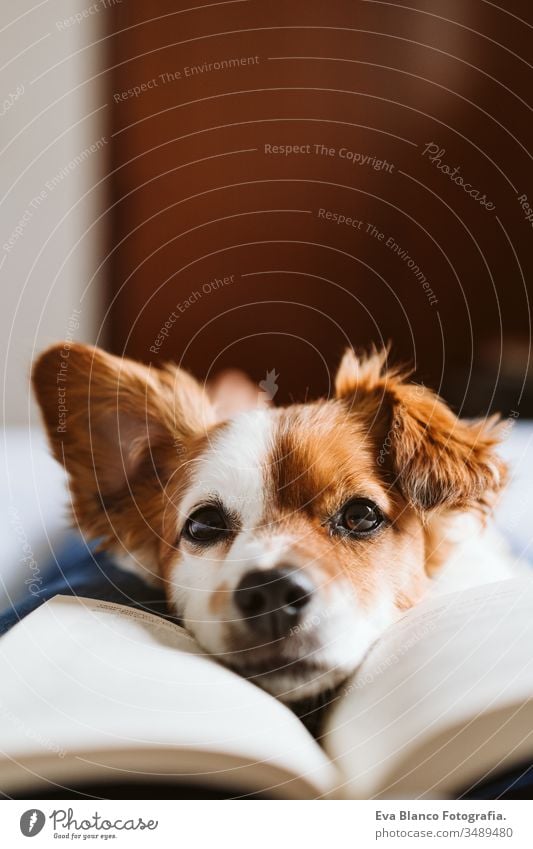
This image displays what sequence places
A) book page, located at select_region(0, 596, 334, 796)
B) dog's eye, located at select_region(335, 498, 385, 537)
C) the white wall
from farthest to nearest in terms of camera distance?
the white wall
dog's eye, located at select_region(335, 498, 385, 537)
book page, located at select_region(0, 596, 334, 796)

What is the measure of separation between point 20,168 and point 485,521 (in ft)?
2.04

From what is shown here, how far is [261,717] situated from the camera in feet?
1.82

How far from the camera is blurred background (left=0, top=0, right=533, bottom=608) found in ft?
2.66

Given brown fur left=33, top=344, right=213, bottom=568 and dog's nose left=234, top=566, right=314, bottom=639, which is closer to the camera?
dog's nose left=234, top=566, right=314, bottom=639

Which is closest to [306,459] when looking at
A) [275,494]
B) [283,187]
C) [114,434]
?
[275,494]

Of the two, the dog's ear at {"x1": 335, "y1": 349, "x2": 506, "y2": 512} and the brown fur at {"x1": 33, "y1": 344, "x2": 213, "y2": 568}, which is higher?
the brown fur at {"x1": 33, "y1": 344, "x2": 213, "y2": 568}

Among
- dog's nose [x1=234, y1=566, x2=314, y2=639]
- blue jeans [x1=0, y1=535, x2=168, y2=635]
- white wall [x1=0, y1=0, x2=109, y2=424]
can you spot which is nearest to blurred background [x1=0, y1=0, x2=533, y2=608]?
white wall [x1=0, y1=0, x2=109, y2=424]

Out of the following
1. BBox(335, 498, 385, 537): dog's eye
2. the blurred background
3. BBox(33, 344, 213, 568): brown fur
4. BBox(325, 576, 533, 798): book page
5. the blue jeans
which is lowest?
BBox(325, 576, 533, 798): book page

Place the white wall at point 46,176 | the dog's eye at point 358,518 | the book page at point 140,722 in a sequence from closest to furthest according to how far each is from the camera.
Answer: the book page at point 140,722 < the dog's eye at point 358,518 < the white wall at point 46,176

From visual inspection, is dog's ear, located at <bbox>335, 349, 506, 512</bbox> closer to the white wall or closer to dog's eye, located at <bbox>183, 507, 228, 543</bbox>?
dog's eye, located at <bbox>183, 507, 228, 543</bbox>

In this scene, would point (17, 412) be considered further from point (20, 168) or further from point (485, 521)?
point (485, 521)

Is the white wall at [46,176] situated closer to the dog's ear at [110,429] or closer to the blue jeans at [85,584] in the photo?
the dog's ear at [110,429]

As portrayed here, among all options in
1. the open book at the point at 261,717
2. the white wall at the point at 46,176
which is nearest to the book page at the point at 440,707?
the open book at the point at 261,717

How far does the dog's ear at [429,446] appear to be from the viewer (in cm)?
68
